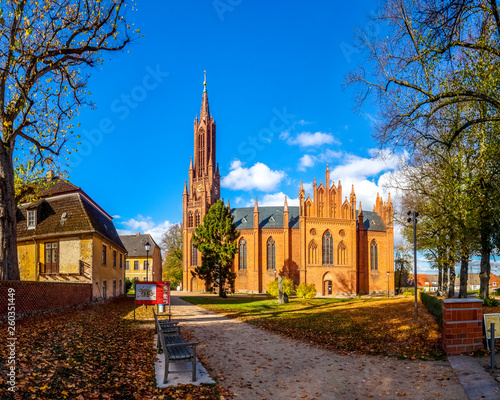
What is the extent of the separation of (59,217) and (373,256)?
46.3m

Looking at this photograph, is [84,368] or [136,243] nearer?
[84,368]

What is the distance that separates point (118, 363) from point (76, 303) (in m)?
13.5

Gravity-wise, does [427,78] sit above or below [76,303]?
above

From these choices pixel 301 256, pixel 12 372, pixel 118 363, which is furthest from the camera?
pixel 301 256

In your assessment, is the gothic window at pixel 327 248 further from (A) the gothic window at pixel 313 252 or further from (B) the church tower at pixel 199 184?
(B) the church tower at pixel 199 184

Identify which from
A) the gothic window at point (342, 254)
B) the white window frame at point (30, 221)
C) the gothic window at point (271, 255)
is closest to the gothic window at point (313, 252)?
the gothic window at point (342, 254)

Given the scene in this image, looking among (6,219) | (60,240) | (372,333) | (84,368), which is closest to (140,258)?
(60,240)

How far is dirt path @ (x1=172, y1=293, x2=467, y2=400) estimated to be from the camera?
6859mm

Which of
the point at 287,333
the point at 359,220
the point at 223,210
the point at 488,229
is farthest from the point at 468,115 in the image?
the point at 359,220

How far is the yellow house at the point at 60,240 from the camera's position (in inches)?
907

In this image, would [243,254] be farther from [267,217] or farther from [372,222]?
[372,222]

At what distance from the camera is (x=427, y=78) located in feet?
34.0

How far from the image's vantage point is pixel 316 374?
8086mm

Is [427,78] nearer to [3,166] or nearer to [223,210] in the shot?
[3,166]
